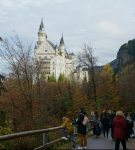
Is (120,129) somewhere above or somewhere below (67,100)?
below

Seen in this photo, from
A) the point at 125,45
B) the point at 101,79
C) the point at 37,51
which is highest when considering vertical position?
the point at 125,45

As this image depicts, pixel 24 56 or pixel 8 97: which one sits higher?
pixel 24 56

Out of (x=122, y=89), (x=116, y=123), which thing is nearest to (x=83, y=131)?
(x=116, y=123)

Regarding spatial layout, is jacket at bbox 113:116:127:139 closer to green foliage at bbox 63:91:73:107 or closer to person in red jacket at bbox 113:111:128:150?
person in red jacket at bbox 113:111:128:150

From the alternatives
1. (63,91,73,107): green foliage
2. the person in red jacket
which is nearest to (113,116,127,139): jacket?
the person in red jacket

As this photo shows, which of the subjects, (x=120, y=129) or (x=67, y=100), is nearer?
(x=120, y=129)

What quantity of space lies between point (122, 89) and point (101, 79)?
38.1 feet

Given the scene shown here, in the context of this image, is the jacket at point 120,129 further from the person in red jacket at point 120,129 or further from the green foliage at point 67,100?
the green foliage at point 67,100

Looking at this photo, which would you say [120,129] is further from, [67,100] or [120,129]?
[67,100]

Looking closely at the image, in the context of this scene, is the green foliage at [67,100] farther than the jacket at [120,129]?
Yes

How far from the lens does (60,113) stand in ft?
136

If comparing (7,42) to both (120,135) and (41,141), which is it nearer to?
(41,141)

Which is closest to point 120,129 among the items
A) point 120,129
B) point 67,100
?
point 120,129

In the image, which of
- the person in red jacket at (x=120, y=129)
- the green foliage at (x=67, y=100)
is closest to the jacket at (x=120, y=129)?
the person in red jacket at (x=120, y=129)
